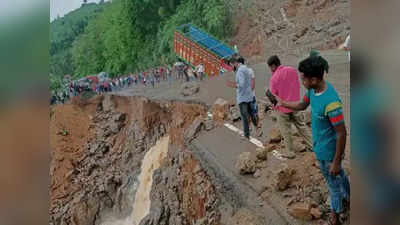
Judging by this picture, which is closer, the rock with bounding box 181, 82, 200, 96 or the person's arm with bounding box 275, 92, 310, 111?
the person's arm with bounding box 275, 92, 310, 111

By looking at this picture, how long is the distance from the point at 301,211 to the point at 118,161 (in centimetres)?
139

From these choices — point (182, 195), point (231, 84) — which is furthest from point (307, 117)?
point (182, 195)

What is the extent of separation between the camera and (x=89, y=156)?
322cm

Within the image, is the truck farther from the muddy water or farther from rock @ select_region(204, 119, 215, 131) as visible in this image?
the muddy water

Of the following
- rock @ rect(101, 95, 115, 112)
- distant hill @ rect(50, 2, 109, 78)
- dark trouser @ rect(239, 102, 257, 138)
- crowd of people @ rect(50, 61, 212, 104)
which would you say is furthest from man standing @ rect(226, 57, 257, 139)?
distant hill @ rect(50, 2, 109, 78)

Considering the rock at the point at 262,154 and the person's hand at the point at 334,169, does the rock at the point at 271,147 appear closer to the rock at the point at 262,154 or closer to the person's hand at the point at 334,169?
the rock at the point at 262,154

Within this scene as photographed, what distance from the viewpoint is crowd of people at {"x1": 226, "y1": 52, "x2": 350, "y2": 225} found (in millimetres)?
2186

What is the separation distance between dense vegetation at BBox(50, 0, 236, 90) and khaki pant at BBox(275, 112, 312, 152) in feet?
2.76

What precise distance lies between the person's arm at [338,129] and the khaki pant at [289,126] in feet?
0.74

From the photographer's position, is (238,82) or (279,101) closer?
(279,101)

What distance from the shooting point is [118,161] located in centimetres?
308

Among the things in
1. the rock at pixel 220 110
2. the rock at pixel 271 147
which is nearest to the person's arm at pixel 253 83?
the rock at pixel 220 110

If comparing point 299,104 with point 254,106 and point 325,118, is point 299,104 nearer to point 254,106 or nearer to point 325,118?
point 325,118
